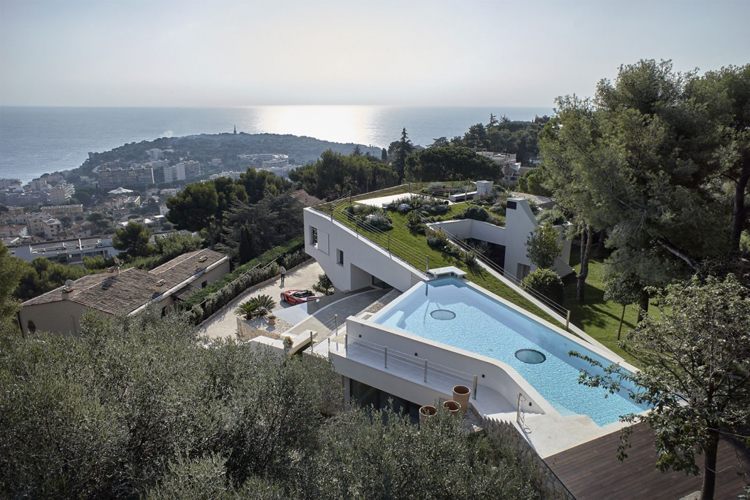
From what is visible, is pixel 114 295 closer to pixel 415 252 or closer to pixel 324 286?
pixel 324 286

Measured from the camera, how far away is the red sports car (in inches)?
905

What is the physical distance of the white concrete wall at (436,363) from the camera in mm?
10102

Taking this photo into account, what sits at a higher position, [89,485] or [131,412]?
[131,412]

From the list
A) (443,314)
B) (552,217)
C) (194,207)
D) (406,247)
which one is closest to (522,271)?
(552,217)

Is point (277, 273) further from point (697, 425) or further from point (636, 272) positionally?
point (697, 425)

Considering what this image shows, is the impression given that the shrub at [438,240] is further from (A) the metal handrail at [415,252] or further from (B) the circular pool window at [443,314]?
(B) the circular pool window at [443,314]

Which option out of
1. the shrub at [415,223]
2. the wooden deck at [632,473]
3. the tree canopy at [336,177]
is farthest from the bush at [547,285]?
the tree canopy at [336,177]

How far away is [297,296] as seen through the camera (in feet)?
76.4

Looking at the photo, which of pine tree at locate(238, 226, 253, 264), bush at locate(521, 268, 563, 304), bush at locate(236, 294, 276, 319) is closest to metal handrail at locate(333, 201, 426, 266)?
bush at locate(521, 268, 563, 304)

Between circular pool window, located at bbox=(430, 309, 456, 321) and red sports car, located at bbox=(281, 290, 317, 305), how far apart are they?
30.8 feet

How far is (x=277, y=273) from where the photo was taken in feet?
91.2

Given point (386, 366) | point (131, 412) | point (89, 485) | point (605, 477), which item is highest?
point (131, 412)

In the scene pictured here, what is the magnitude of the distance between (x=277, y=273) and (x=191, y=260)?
7029mm

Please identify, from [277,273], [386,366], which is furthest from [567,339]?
[277,273]
